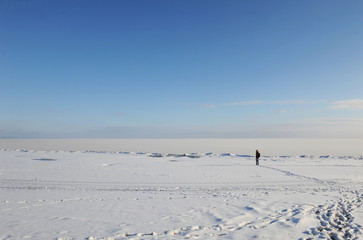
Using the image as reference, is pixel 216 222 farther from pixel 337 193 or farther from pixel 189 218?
pixel 337 193

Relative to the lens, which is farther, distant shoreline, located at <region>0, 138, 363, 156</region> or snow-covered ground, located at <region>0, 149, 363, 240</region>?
distant shoreline, located at <region>0, 138, 363, 156</region>

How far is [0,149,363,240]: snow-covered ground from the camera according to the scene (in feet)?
23.2

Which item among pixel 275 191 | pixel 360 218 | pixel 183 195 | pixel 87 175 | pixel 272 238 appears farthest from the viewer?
pixel 87 175

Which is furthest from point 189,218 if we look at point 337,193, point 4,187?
point 4,187

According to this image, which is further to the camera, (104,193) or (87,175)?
(87,175)

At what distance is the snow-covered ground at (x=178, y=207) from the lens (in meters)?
7.07

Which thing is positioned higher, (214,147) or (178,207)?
(214,147)

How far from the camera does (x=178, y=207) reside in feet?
31.2

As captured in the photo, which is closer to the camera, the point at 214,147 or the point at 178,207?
the point at 178,207

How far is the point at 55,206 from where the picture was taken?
9391 millimetres

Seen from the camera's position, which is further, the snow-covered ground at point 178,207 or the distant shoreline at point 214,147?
the distant shoreline at point 214,147

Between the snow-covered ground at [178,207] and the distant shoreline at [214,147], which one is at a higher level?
the distant shoreline at [214,147]

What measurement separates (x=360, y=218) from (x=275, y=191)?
14.2ft

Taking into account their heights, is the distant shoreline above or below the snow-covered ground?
above
